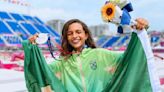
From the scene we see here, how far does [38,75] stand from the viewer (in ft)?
8.55

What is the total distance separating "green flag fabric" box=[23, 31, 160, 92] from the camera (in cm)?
254

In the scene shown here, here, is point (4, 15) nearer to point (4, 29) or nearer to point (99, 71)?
point (4, 29)

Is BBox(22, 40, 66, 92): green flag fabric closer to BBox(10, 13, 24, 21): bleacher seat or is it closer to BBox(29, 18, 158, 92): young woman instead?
BBox(29, 18, 158, 92): young woman

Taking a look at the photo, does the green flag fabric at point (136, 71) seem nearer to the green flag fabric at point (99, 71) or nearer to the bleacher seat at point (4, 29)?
the green flag fabric at point (99, 71)

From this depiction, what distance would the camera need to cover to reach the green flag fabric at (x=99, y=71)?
254cm

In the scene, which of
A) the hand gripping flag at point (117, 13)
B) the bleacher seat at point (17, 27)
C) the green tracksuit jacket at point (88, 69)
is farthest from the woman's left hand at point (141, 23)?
the bleacher seat at point (17, 27)

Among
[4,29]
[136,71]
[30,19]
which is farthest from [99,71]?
[30,19]

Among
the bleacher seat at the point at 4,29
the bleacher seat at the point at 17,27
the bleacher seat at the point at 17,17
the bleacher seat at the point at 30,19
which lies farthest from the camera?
the bleacher seat at the point at 30,19

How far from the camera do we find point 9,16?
33.0m

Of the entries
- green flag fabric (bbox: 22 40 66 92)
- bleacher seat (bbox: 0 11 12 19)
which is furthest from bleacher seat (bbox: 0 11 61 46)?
green flag fabric (bbox: 22 40 66 92)

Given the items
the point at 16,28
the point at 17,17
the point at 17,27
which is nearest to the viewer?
the point at 16,28

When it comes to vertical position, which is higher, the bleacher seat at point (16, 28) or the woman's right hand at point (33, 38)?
the woman's right hand at point (33, 38)

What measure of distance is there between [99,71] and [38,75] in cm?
39

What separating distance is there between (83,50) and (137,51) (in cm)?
34
